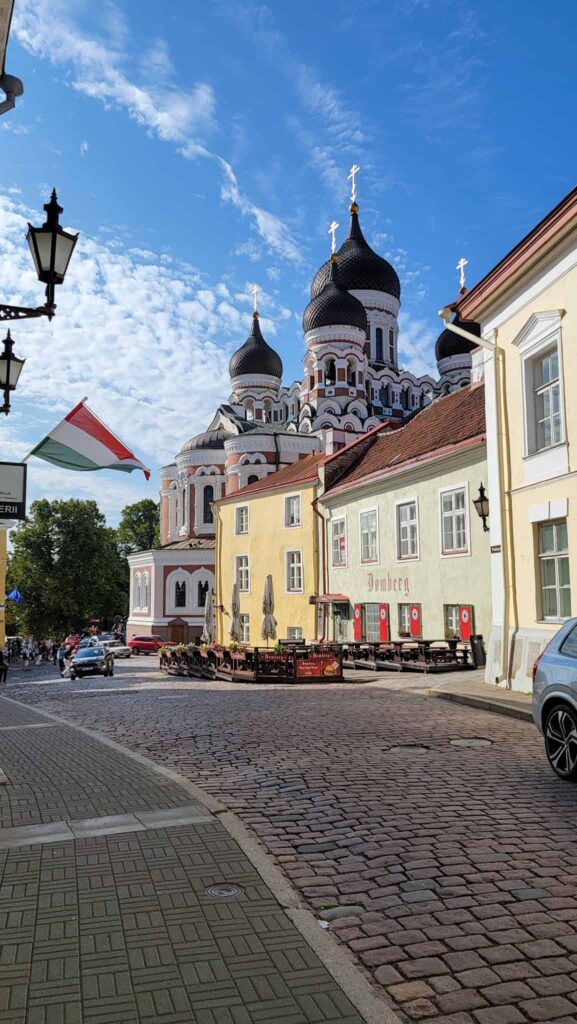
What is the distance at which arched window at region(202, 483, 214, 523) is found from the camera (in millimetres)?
61281

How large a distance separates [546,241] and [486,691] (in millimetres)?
7626

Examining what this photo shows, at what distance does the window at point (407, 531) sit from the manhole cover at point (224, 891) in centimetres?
1850

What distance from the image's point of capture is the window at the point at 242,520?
36469 millimetres

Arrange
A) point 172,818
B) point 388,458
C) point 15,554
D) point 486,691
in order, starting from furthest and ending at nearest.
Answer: point 15,554, point 388,458, point 486,691, point 172,818

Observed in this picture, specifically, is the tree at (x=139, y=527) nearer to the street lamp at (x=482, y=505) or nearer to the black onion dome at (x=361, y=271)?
the black onion dome at (x=361, y=271)

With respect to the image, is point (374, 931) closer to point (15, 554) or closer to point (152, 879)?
point (152, 879)

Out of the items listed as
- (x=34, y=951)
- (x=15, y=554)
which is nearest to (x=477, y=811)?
(x=34, y=951)

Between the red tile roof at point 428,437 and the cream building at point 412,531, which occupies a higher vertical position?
the red tile roof at point 428,437

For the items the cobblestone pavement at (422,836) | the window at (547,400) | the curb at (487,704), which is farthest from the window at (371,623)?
the cobblestone pavement at (422,836)

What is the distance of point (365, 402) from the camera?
199 feet

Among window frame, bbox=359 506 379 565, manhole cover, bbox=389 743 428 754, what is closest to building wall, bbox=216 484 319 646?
window frame, bbox=359 506 379 565

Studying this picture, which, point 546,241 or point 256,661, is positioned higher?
point 546,241

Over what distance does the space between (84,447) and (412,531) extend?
1148 centimetres

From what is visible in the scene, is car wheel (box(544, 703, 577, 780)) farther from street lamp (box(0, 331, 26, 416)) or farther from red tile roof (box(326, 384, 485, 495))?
red tile roof (box(326, 384, 485, 495))
